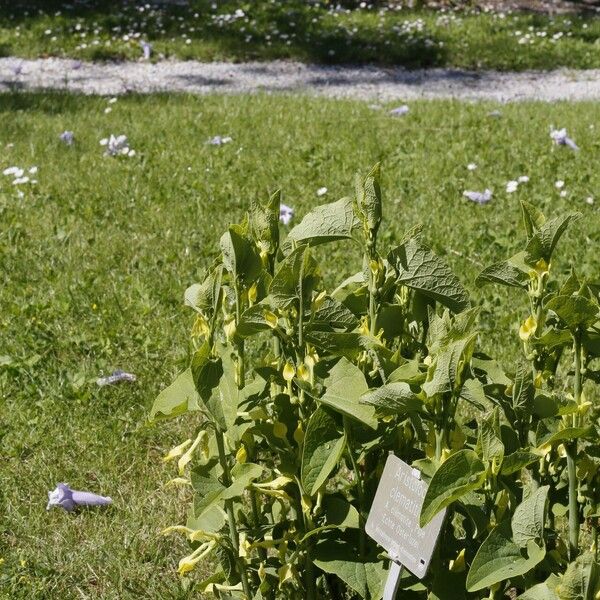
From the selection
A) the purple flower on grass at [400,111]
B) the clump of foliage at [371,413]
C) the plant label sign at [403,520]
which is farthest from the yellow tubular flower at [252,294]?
the purple flower on grass at [400,111]

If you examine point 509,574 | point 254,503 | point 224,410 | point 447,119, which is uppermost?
point 224,410

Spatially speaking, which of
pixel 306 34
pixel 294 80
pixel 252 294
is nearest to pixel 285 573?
pixel 252 294

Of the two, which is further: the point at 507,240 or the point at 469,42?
the point at 469,42

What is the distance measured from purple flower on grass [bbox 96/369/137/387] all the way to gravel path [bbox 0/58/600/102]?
19.4 feet

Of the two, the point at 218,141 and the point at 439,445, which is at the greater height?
the point at 439,445

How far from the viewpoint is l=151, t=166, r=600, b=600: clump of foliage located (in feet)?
5.44

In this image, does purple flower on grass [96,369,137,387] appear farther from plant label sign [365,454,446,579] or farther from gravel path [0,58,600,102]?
gravel path [0,58,600,102]

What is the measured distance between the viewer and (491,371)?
1.96m

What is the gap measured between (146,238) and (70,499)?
7.47 ft

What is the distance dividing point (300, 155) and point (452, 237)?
1.66 meters

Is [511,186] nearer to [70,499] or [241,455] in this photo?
[70,499]

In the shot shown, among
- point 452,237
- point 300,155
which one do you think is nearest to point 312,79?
point 300,155

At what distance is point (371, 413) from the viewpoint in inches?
68.1

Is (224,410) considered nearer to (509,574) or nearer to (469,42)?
(509,574)
